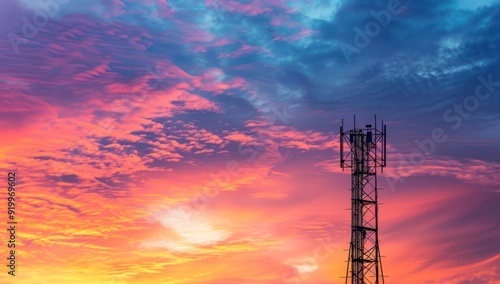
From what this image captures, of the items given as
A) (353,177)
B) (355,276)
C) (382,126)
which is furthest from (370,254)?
(382,126)

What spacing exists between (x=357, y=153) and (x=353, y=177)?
2.38m

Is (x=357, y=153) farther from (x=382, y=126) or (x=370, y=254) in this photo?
(x=370, y=254)

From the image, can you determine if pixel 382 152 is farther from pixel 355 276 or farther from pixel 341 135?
pixel 355 276

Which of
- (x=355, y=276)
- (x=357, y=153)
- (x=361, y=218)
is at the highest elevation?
(x=357, y=153)

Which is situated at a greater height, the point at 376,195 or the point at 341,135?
the point at 341,135

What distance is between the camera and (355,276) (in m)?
79.1

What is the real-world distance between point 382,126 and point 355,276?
14.8m

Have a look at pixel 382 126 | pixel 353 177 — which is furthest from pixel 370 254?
pixel 382 126

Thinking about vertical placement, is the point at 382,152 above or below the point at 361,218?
above

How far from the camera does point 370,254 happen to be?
259 feet

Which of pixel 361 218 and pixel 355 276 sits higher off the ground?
pixel 361 218

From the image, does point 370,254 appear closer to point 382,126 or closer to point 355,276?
point 355,276

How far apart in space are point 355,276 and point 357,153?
12.0 meters

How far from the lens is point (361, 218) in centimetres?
7956
